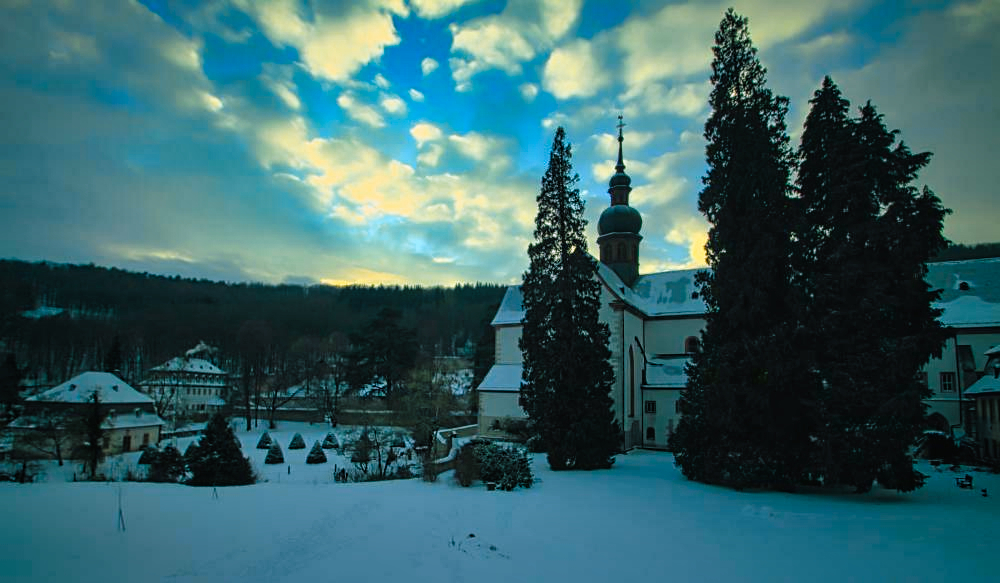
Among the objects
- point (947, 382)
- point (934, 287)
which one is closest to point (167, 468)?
point (947, 382)

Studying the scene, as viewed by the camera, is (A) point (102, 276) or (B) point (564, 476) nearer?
(B) point (564, 476)

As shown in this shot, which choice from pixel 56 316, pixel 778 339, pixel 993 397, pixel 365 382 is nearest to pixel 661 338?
pixel 993 397

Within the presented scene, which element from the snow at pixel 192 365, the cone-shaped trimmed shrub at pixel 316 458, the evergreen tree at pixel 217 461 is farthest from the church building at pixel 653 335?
the snow at pixel 192 365

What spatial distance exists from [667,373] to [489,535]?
2288cm

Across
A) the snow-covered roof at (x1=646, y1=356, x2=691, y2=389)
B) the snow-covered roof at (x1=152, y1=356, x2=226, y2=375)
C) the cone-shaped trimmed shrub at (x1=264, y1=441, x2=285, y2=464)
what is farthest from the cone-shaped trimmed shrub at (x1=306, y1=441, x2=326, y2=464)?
the snow-covered roof at (x1=152, y1=356, x2=226, y2=375)

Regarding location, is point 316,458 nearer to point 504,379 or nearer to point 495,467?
point 504,379

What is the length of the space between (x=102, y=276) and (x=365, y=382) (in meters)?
85.0

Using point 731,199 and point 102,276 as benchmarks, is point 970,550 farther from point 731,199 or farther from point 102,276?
point 102,276

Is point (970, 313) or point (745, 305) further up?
point (970, 313)

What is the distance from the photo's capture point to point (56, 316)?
70.4 metres

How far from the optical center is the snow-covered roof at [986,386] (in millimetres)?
22125

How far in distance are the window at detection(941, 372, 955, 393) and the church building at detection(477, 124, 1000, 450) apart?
41mm

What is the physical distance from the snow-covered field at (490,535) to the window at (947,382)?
49.0 ft

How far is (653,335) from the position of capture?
32469 mm
